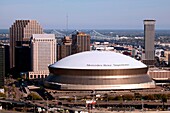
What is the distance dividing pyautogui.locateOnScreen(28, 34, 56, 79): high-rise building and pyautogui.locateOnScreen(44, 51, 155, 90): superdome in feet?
79.4

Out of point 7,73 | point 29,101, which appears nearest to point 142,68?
point 29,101

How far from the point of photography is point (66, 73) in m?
67.7

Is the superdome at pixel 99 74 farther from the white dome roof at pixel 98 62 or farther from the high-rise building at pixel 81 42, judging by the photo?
the high-rise building at pixel 81 42

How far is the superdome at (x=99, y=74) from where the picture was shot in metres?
65.8

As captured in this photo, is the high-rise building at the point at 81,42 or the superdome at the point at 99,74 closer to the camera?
the superdome at the point at 99,74

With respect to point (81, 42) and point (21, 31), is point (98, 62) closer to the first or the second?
point (21, 31)

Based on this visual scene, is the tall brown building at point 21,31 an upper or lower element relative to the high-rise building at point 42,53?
upper

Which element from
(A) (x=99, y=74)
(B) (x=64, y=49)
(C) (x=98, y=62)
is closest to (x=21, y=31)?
(B) (x=64, y=49)

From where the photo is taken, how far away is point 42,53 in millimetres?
95688

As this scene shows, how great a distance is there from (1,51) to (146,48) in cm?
5666

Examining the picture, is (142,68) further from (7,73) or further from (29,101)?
(7,73)

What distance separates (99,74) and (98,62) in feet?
7.49

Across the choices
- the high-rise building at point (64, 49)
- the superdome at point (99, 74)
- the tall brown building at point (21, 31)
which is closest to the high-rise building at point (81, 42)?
the high-rise building at point (64, 49)

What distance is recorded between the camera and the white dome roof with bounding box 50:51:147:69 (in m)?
66.9
